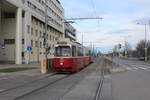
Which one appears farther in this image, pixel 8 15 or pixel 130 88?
pixel 8 15

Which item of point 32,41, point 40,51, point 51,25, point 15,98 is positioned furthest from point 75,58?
point 51,25

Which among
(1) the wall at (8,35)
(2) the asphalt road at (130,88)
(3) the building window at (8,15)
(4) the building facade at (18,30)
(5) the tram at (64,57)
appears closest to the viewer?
(2) the asphalt road at (130,88)

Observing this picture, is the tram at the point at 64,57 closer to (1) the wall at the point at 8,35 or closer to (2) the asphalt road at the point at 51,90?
(2) the asphalt road at the point at 51,90

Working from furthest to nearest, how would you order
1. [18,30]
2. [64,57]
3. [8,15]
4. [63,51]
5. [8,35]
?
[8,15] → [8,35] → [18,30] → [63,51] → [64,57]

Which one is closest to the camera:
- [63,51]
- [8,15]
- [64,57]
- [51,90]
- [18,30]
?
[51,90]

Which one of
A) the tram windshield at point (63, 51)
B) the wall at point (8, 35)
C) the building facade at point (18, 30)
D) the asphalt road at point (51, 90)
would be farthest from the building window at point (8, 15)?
the asphalt road at point (51, 90)

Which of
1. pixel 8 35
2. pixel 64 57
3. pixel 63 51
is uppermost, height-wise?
pixel 8 35

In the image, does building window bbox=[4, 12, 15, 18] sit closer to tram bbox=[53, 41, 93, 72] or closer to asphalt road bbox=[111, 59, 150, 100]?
tram bbox=[53, 41, 93, 72]

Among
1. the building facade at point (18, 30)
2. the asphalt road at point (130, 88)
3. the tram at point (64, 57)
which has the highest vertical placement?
the building facade at point (18, 30)

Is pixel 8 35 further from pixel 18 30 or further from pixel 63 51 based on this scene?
pixel 63 51

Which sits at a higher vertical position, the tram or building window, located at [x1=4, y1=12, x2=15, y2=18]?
building window, located at [x1=4, y1=12, x2=15, y2=18]

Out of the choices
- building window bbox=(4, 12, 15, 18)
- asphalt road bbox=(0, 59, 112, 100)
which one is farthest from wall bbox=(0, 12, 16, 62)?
asphalt road bbox=(0, 59, 112, 100)

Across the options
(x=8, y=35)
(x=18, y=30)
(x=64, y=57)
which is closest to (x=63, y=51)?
(x=64, y=57)

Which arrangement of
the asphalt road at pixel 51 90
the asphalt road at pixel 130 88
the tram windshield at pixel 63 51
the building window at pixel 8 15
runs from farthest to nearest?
1. the building window at pixel 8 15
2. the tram windshield at pixel 63 51
3. the asphalt road at pixel 130 88
4. the asphalt road at pixel 51 90
